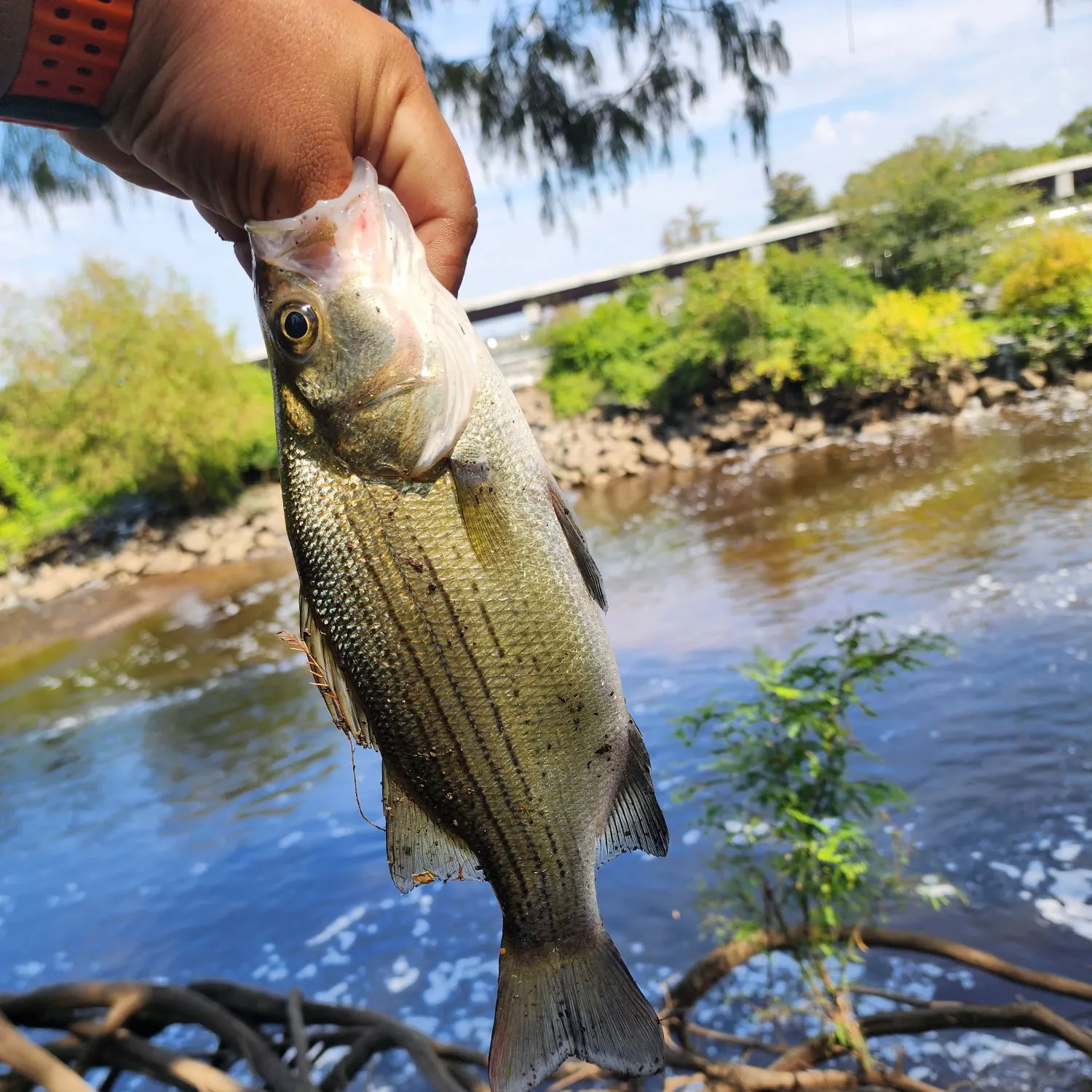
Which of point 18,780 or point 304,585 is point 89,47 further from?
point 18,780

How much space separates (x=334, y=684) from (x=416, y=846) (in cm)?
Result: 33

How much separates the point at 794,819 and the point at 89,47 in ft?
13.4

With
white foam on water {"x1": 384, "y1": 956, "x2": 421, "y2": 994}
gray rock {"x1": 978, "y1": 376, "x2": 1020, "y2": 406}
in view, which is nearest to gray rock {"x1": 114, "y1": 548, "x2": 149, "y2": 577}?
white foam on water {"x1": 384, "y1": 956, "x2": 421, "y2": 994}

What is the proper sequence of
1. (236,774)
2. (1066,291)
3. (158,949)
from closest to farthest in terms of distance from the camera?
(158,949) < (236,774) < (1066,291)

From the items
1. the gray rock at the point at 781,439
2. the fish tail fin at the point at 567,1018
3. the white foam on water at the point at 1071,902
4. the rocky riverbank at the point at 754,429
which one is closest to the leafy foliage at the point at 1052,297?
the rocky riverbank at the point at 754,429

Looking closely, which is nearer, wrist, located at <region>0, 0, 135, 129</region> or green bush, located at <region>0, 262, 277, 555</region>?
wrist, located at <region>0, 0, 135, 129</region>

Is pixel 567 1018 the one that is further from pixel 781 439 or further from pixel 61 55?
pixel 781 439

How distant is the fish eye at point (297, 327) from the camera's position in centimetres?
152

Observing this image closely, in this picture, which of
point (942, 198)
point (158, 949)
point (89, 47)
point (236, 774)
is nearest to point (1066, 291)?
point (942, 198)

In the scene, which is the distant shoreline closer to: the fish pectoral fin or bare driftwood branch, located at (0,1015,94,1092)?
bare driftwood branch, located at (0,1015,94,1092)

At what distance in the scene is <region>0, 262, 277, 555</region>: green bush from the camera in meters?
28.6

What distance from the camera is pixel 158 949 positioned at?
265 inches

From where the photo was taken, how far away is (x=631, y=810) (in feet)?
5.45

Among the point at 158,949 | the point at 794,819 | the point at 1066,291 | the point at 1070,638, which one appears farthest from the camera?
the point at 1066,291
